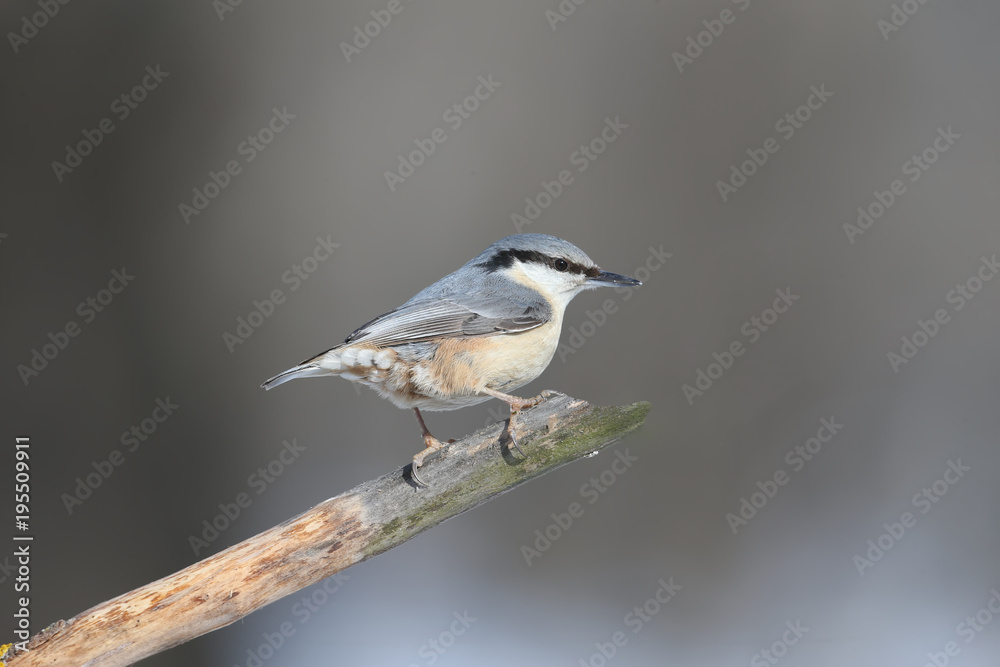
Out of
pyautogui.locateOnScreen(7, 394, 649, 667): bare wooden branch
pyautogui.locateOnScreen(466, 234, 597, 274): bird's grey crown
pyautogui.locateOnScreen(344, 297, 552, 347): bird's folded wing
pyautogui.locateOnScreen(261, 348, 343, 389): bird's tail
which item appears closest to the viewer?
pyautogui.locateOnScreen(7, 394, 649, 667): bare wooden branch

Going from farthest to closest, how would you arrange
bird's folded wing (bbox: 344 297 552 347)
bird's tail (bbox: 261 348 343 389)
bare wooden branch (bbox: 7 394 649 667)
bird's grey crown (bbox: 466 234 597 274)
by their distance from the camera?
bird's grey crown (bbox: 466 234 597 274) → bird's folded wing (bbox: 344 297 552 347) → bird's tail (bbox: 261 348 343 389) → bare wooden branch (bbox: 7 394 649 667)

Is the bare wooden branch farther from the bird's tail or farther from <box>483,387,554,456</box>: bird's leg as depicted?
the bird's tail

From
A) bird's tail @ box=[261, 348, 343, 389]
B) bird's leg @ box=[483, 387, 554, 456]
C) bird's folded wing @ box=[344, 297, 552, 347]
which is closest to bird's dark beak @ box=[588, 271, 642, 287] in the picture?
bird's folded wing @ box=[344, 297, 552, 347]

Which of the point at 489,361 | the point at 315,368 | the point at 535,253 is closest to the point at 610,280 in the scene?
the point at 535,253

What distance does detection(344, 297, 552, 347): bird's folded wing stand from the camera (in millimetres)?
1987

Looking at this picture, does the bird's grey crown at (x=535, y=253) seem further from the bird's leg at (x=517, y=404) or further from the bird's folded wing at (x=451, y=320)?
the bird's leg at (x=517, y=404)

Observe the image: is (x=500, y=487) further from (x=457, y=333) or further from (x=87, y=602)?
(x=87, y=602)

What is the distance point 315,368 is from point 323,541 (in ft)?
1.43

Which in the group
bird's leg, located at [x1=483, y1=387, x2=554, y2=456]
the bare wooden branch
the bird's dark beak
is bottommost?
the bare wooden branch

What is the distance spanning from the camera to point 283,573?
68.0 inches

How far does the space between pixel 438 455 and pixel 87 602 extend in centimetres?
200

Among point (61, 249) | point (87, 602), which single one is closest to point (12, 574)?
point (87, 602)

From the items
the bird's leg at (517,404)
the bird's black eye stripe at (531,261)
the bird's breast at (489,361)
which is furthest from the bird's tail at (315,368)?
the bird's black eye stripe at (531,261)

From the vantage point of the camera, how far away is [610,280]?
2.20 m
